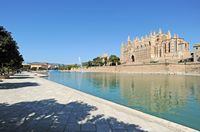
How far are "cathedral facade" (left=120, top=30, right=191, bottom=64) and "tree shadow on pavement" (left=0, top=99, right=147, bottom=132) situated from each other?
7506 cm

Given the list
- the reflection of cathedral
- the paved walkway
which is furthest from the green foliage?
the paved walkway

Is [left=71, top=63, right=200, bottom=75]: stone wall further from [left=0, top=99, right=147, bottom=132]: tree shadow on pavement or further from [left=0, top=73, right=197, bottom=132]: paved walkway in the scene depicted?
[left=0, top=99, right=147, bottom=132]: tree shadow on pavement

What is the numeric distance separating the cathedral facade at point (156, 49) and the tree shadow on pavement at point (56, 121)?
7506cm

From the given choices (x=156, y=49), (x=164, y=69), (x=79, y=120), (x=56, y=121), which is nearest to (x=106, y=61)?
(x=156, y=49)

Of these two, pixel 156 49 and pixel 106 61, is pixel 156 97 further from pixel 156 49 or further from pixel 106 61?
pixel 106 61

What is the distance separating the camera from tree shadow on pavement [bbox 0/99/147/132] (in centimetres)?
695

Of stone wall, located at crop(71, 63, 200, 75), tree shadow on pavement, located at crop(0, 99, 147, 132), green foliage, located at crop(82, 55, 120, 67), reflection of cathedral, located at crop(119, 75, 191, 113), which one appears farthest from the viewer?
green foliage, located at crop(82, 55, 120, 67)

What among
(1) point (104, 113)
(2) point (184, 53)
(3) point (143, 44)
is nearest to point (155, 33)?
(3) point (143, 44)

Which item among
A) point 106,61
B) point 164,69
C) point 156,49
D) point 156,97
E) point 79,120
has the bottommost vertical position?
point 156,97

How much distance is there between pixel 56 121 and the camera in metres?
7.94

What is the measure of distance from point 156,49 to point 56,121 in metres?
104

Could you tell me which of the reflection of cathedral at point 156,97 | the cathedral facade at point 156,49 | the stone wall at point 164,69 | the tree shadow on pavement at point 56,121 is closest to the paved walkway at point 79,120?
the tree shadow on pavement at point 56,121

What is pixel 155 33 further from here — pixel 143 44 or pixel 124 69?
pixel 124 69

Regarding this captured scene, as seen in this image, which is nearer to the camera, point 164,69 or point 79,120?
point 79,120
